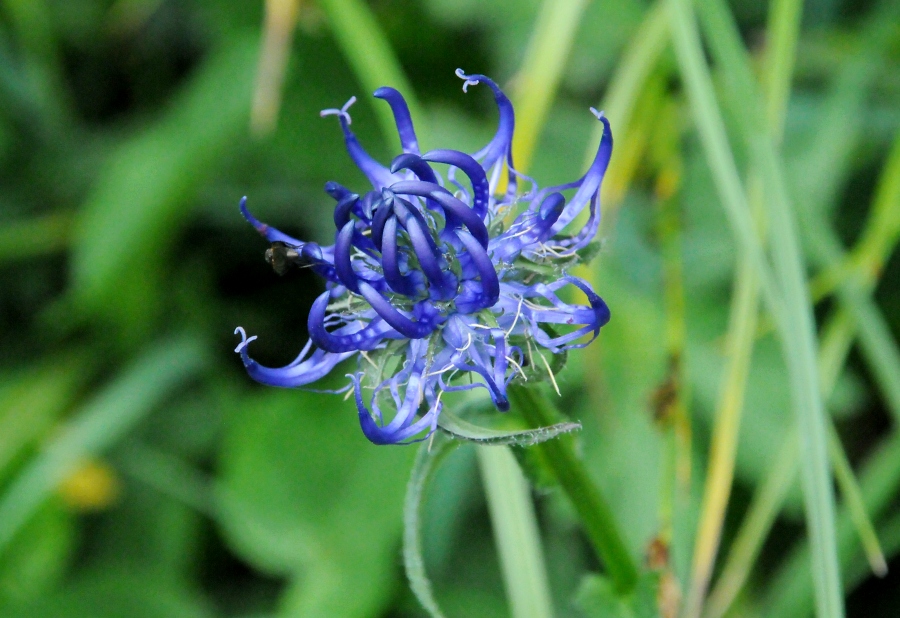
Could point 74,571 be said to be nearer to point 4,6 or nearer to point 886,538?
point 4,6

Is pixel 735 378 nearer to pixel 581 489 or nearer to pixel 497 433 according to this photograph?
pixel 581 489

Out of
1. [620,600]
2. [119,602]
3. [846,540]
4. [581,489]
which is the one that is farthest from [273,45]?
[846,540]

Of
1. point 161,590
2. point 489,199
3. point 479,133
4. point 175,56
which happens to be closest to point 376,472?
point 161,590

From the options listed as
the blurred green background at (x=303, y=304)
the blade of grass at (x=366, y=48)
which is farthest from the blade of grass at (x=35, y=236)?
the blade of grass at (x=366, y=48)

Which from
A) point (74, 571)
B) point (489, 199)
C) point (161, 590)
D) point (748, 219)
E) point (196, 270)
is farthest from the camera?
point (196, 270)

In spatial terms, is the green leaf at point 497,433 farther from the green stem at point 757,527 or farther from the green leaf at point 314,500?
the green leaf at point 314,500

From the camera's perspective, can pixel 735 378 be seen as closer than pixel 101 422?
Yes
